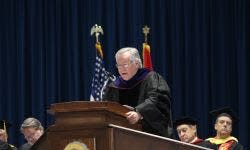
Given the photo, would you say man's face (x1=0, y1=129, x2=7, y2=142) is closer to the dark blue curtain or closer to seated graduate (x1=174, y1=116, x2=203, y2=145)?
the dark blue curtain

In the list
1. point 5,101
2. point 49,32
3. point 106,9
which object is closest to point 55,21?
point 49,32

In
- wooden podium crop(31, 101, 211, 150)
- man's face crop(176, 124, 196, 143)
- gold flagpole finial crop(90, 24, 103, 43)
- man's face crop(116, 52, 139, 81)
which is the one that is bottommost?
man's face crop(176, 124, 196, 143)

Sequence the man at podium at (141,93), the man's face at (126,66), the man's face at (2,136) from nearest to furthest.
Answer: the man at podium at (141,93), the man's face at (126,66), the man's face at (2,136)

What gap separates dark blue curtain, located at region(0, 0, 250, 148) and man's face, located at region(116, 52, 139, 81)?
576 centimetres

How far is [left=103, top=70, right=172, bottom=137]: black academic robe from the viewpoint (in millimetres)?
4293

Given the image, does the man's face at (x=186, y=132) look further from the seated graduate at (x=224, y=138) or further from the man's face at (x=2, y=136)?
the man's face at (x=2, y=136)

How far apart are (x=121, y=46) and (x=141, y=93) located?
242 inches

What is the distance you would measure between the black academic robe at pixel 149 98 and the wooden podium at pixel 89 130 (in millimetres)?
Result: 464

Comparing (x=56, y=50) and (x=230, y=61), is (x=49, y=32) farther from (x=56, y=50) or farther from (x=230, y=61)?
(x=230, y=61)

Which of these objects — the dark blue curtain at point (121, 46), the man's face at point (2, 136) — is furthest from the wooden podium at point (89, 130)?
the dark blue curtain at point (121, 46)

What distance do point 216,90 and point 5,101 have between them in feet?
12.8

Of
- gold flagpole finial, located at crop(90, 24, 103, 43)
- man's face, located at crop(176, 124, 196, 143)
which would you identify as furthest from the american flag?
man's face, located at crop(176, 124, 196, 143)

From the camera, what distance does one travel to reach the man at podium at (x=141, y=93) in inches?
168

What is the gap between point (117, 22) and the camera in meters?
10.8
